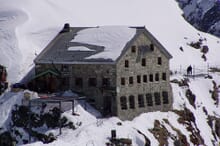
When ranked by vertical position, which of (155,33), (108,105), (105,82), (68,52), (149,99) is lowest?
(108,105)

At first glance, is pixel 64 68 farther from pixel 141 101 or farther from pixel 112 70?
pixel 141 101

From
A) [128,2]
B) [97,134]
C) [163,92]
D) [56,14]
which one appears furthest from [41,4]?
[97,134]

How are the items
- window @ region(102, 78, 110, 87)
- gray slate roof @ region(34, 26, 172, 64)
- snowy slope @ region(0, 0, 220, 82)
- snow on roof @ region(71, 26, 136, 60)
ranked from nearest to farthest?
window @ region(102, 78, 110, 87), snow on roof @ region(71, 26, 136, 60), gray slate roof @ region(34, 26, 172, 64), snowy slope @ region(0, 0, 220, 82)

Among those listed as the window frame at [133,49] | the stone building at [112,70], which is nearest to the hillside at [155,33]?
the stone building at [112,70]

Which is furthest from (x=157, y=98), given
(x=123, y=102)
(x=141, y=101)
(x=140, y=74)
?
(x=123, y=102)

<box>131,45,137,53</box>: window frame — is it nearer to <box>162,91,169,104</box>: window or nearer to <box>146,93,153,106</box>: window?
<box>146,93,153,106</box>: window

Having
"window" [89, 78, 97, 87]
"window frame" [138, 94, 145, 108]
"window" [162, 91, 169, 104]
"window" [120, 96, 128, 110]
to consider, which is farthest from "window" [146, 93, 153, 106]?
"window" [89, 78, 97, 87]

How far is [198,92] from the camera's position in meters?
113

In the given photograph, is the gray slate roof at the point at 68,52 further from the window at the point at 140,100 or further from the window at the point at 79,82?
the window at the point at 140,100

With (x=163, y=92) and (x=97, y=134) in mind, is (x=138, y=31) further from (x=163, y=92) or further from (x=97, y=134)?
(x=97, y=134)

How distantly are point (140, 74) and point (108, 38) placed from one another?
7246 mm

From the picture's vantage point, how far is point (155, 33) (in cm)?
14000

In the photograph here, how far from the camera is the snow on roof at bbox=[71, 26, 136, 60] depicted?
313 feet

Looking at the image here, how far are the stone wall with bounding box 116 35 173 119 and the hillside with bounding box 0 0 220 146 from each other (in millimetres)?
1400
